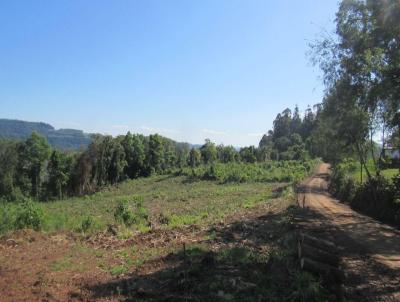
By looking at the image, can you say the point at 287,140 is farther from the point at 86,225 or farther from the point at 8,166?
the point at 86,225

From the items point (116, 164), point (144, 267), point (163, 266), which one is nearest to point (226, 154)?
point (116, 164)

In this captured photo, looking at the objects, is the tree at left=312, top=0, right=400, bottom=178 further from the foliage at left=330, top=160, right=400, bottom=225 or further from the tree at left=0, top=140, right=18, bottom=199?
the tree at left=0, top=140, right=18, bottom=199

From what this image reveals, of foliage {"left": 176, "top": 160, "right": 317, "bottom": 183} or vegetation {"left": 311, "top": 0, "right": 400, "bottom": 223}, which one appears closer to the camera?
vegetation {"left": 311, "top": 0, "right": 400, "bottom": 223}

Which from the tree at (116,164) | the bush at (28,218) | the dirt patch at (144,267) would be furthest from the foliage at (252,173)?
the dirt patch at (144,267)

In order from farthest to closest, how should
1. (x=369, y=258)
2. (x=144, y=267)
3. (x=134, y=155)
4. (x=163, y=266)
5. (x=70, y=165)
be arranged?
(x=134, y=155), (x=70, y=165), (x=369, y=258), (x=144, y=267), (x=163, y=266)

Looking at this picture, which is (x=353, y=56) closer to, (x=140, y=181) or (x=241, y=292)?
(x=241, y=292)

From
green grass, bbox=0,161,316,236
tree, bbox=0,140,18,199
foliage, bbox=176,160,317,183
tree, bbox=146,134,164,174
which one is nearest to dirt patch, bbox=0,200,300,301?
green grass, bbox=0,161,316,236

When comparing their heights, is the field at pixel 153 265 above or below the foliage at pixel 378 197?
below

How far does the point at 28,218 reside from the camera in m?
19.1

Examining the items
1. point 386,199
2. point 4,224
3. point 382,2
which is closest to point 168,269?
point 4,224

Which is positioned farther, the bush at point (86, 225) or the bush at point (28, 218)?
the bush at point (86, 225)

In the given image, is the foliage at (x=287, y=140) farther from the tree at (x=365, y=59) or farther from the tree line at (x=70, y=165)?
the tree at (x=365, y=59)

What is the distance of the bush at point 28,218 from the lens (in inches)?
741

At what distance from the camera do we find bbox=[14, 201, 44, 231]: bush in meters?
18.8
